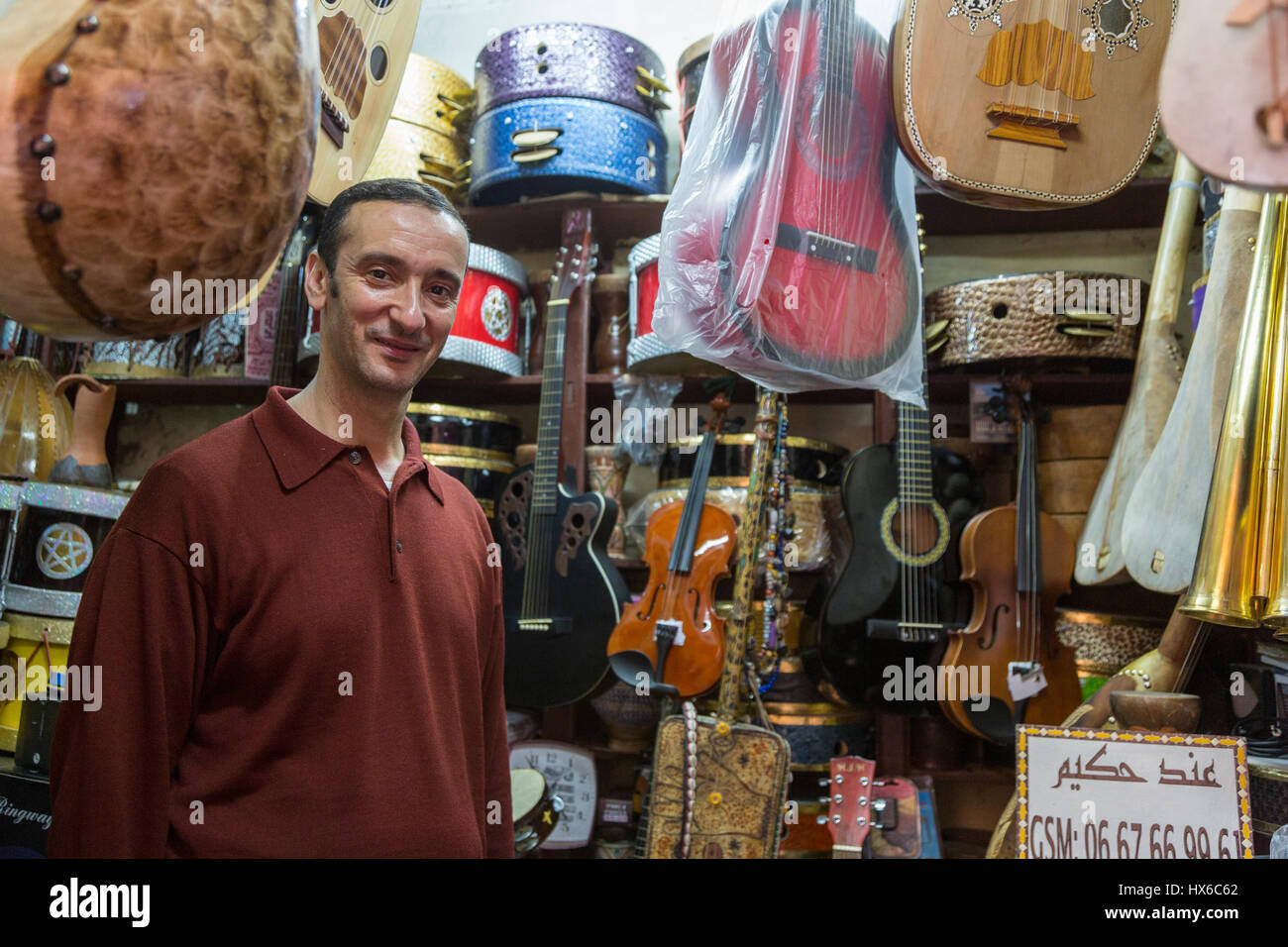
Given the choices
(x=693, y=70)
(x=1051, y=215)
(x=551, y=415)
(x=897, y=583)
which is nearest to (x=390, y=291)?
(x=693, y=70)

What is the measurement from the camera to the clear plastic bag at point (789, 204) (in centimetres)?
140

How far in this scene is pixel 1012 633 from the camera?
2471 millimetres

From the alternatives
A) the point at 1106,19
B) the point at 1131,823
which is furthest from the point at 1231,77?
the point at 1131,823

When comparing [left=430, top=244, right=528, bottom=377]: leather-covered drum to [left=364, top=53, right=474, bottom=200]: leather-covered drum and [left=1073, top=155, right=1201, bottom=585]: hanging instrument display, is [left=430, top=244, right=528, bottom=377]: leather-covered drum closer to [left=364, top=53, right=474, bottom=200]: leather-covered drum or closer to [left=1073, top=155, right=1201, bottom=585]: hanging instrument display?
[left=364, top=53, right=474, bottom=200]: leather-covered drum

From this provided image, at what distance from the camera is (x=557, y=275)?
296 centimetres

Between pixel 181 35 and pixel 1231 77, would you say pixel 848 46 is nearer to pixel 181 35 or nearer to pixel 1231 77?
pixel 1231 77

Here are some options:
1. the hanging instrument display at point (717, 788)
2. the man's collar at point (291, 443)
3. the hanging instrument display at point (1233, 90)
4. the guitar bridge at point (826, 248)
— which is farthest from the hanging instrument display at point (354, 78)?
the hanging instrument display at point (717, 788)

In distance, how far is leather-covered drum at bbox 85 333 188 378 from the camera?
10.5ft

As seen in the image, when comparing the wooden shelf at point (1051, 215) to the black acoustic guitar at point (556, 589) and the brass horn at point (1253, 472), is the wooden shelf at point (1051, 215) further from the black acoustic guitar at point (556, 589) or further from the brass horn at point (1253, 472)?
the brass horn at point (1253, 472)

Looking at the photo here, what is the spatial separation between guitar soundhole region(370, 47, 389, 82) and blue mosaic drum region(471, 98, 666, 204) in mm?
1684

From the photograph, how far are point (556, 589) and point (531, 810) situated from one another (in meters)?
0.73

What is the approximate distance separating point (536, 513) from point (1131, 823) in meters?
1.81

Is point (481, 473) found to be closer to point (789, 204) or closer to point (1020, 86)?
point (789, 204)

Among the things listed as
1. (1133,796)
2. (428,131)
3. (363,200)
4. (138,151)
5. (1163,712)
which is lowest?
(1133,796)
